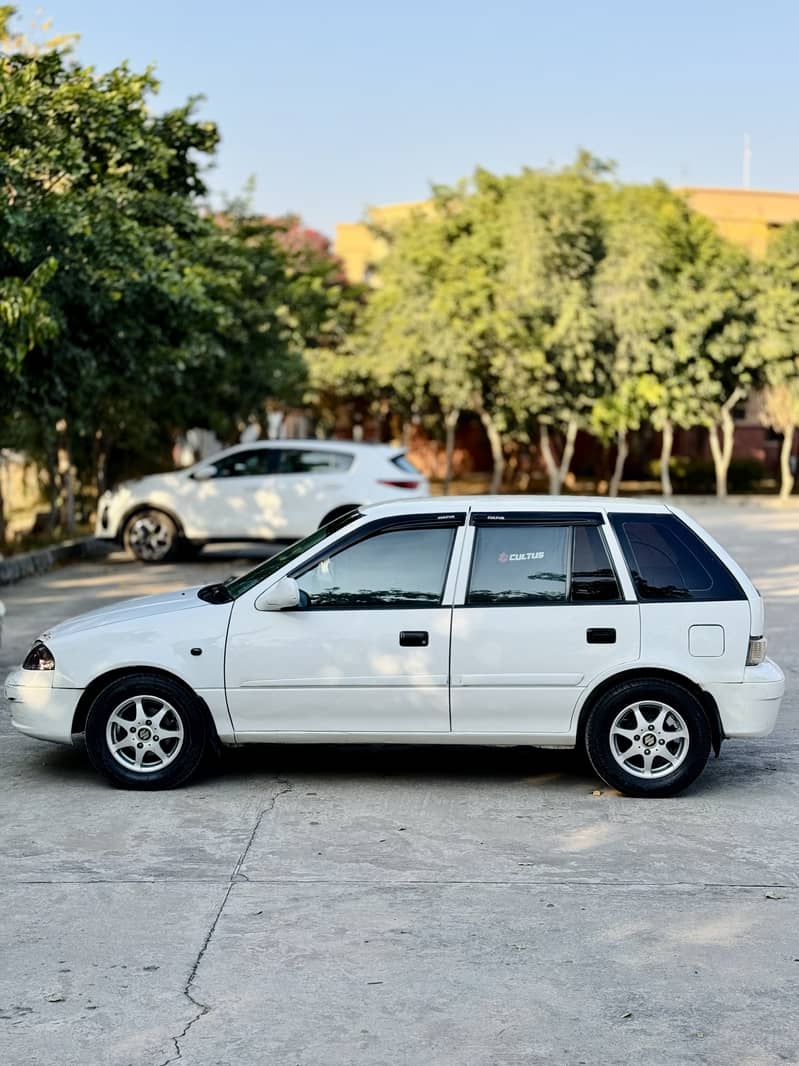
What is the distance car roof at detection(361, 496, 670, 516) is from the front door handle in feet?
2.27

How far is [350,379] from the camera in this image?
146 feet

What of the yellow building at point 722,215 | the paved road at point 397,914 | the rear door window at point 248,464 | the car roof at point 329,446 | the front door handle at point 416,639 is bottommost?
the paved road at point 397,914

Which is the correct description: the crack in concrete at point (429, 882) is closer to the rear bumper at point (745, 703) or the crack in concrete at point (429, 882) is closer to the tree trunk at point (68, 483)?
the rear bumper at point (745, 703)

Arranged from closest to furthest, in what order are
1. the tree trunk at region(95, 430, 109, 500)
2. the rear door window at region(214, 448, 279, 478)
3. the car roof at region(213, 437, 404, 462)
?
the car roof at region(213, 437, 404, 462), the rear door window at region(214, 448, 279, 478), the tree trunk at region(95, 430, 109, 500)

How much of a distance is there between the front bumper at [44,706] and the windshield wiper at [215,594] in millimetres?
Answer: 851

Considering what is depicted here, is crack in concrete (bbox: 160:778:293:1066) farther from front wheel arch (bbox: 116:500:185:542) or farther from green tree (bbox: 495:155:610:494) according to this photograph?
green tree (bbox: 495:155:610:494)

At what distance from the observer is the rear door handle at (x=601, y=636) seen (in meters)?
7.51

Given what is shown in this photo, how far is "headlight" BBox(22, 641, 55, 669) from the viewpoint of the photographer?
7.73 metres

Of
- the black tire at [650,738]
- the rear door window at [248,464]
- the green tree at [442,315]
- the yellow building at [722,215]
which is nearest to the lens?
the black tire at [650,738]

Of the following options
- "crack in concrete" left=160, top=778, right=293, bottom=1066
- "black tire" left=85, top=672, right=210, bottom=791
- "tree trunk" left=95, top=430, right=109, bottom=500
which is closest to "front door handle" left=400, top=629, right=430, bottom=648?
"crack in concrete" left=160, top=778, right=293, bottom=1066

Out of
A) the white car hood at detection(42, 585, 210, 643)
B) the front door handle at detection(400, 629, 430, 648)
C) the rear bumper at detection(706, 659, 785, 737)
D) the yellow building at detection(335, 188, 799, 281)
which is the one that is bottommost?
the rear bumper at detection(706, 659, 785, 737)

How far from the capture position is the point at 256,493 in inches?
818

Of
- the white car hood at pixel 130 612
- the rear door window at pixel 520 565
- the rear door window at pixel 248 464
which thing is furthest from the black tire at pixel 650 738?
the rear door window at pixel 248 464

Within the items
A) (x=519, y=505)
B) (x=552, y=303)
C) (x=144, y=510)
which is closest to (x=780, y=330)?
(x=552, y=303)
